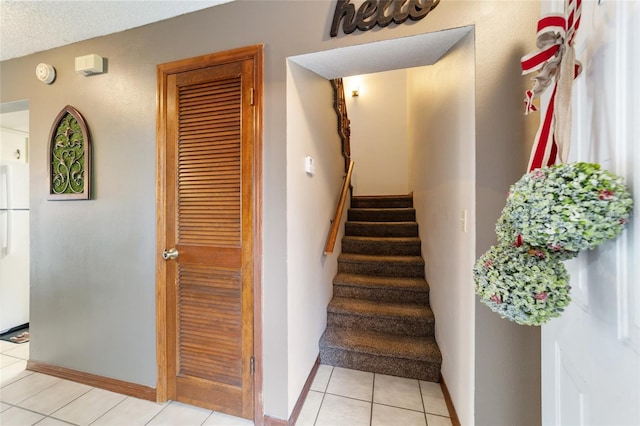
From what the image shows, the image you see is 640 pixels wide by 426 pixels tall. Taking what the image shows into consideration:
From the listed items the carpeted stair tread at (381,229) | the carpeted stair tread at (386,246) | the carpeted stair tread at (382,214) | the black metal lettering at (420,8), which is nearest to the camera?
the black metal lettering at (420,8)

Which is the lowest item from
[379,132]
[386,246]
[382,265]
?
[382,265]

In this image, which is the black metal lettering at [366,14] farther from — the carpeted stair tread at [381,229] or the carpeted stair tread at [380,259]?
the carpeted stair tread at [381,229]

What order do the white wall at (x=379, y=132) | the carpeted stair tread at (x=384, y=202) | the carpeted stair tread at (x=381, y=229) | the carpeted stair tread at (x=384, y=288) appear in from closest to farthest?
the carpeted stair tread at (x=384, y=288)
the carpeted stair tread at (x=381, y=229)
the carpeted stair tread at (x=384, y=202)
the white wall at (x=379, y=132)

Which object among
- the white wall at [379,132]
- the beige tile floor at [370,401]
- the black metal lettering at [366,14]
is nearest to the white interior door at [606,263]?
the black metal lettering at [366,14]

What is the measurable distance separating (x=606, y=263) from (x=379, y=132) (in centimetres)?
407

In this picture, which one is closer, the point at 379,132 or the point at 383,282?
the point at 383,282

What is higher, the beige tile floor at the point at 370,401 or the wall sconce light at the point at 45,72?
the wall sconce light at the point at 45,72

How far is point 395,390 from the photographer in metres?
1.72

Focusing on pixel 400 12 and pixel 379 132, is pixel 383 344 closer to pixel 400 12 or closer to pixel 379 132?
pixel 400 12

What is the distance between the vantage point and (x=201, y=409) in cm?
157

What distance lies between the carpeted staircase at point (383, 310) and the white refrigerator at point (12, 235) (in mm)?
3266

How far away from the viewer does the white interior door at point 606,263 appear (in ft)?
1.57

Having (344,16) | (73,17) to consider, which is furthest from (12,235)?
(344,16)

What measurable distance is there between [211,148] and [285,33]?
78cm
